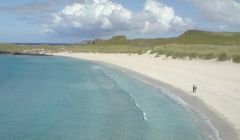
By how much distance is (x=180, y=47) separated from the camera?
3076 inches

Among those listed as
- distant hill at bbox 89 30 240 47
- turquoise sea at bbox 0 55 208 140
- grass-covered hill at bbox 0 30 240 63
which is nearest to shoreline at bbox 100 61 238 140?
turquoise sea at bbox 0 55 208 140

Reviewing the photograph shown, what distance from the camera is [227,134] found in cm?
1488

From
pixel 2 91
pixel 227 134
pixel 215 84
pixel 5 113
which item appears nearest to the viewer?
pixel 227 134

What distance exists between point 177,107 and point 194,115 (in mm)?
2642

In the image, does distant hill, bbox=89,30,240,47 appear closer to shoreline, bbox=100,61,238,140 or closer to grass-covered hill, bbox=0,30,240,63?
grass-covered hill, bbox=0,30,240,63

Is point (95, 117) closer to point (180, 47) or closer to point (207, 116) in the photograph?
point (207, 116)

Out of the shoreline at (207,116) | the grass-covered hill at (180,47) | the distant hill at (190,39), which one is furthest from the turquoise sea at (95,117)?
the distant hill at (190,39)

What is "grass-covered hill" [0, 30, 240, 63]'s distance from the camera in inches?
2111

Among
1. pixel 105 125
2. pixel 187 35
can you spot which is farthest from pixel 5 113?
pixel 187 35

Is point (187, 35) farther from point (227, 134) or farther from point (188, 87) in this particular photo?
point (227, 134)

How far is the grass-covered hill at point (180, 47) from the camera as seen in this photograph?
53.6 meters

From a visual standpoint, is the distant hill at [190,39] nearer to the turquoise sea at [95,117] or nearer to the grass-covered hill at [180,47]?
the grass-covered hill at [180,47]

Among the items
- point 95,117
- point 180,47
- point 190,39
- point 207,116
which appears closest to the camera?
point 207,116

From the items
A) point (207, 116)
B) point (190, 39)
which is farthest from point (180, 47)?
point (207, 116)
